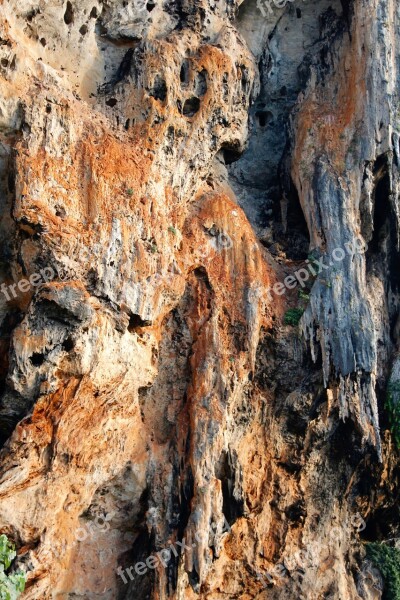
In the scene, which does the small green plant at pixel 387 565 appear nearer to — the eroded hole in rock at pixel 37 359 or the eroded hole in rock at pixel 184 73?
the eroded hole in rock at pixel 37 359

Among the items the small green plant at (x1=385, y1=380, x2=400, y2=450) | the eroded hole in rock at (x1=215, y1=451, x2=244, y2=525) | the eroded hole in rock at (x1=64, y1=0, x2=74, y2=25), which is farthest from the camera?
the small green plant at (x1=385, y1=380, x2=400, y2=450)

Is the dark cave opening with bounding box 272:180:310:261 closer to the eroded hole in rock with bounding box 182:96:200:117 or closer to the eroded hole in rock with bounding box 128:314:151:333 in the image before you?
the eroded hole in rock with bounding box 182:96:200:117

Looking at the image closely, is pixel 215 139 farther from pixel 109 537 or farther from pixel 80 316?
pixel 109 537

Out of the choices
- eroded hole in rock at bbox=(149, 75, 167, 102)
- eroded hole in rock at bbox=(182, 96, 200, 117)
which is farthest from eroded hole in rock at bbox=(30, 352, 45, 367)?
eroded hole in rock at bbox=(182, 96, 200, 117)

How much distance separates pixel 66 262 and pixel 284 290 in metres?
4.62

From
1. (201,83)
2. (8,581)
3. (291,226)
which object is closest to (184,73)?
(201,83)

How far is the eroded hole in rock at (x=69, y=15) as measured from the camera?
13.1 metres

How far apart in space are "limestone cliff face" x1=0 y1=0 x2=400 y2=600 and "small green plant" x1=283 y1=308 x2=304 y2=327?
12cm

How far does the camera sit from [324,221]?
45.2 ft

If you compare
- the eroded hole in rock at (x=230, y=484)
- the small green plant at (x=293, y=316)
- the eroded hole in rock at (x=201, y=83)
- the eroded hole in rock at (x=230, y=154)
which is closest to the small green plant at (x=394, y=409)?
the small green plant at (x=293, y=316)

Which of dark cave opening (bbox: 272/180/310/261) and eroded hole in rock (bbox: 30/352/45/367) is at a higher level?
dark cave opening (bbox: 272/180/310/261)

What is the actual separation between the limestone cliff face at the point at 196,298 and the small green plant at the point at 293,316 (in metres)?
0.12

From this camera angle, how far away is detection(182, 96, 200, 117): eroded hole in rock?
13352 millimetres

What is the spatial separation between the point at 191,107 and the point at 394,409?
6830mm
